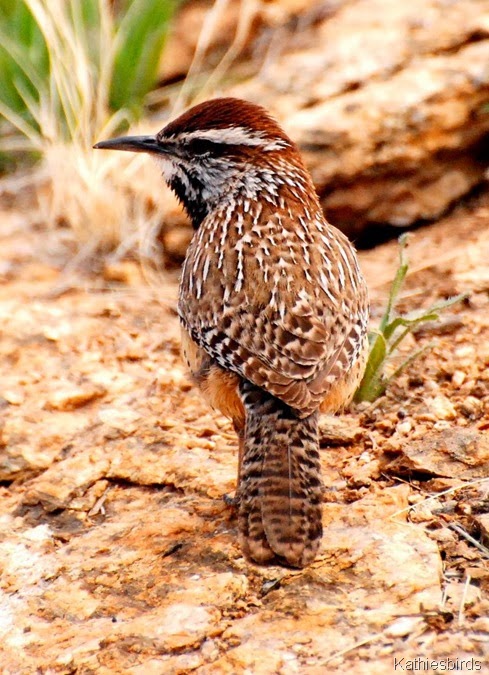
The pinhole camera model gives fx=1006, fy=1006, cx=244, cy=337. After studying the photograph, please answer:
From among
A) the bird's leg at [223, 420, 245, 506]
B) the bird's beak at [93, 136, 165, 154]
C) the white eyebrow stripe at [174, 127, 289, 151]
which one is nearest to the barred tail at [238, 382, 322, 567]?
the bird's leg at [223, 420, 245, 506]

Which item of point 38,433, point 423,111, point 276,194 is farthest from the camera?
point 423,111

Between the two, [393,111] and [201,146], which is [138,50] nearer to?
[393,111]

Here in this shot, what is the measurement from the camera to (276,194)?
4.55m

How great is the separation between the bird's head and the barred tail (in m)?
1.29

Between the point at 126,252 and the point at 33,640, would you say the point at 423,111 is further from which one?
the point at 33,640

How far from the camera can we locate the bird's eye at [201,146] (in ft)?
15.2

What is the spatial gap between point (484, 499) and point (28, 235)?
4058mm

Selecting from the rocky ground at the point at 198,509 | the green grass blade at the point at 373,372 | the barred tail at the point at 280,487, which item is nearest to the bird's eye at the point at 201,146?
the green grass blade at the point at 373,372

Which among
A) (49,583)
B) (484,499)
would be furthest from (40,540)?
(484,499)

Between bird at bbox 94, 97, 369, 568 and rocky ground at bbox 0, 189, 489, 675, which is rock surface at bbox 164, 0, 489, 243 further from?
bird at bbox 94, 97, 369, 568

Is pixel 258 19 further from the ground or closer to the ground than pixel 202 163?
further from the ground

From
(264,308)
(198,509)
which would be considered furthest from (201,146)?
(198,509)

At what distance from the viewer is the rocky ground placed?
11.1ft

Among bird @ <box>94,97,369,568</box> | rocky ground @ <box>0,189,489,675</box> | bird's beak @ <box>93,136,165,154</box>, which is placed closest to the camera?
rocky ground @ <box>0,189,489,675</box>
